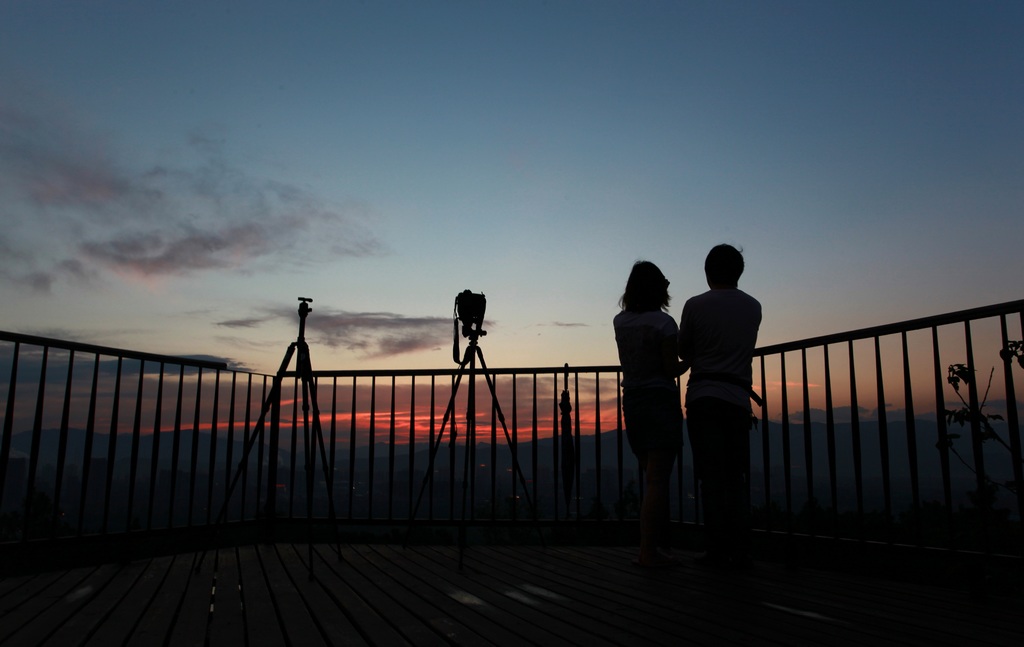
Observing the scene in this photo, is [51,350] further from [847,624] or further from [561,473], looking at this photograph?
[847,624]

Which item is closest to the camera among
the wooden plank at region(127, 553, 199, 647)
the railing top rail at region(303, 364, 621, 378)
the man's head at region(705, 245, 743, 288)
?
the wooden plank at region(127, 553, 199, 647)

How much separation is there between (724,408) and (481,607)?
168cm

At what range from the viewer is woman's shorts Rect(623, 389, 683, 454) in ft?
11.5

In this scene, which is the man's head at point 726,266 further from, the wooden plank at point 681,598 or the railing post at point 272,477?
the railing post at point 272,477

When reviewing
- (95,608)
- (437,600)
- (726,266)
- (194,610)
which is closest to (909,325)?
(726,266)

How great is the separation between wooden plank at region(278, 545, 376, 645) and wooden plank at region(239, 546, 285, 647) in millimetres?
138

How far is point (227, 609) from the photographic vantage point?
2.54 m

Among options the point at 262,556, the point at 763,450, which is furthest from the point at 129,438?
the point at 763,450

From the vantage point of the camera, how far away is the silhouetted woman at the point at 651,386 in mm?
3506

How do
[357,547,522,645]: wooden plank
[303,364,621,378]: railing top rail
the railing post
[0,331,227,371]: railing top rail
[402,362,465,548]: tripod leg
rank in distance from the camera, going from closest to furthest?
[357,547,522,645]: wooden plank, [0,331,227,371]: railing top rail, [402,362,465,548]: tripod leg, the railing post, [303,364,621,378]: railing top rail

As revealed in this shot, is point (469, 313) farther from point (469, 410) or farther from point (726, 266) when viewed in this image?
point (726, 266)

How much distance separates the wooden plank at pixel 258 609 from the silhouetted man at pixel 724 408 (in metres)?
2.23

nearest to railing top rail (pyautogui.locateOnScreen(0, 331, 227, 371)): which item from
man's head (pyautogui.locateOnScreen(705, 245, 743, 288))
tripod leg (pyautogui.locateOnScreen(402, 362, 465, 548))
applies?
tripod leg (pyautogui.locateOnScreen(402, 362, 465, 548))

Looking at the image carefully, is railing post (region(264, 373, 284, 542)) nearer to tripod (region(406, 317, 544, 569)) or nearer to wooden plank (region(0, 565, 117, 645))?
tripod (region(406, 317, 544, 569))
